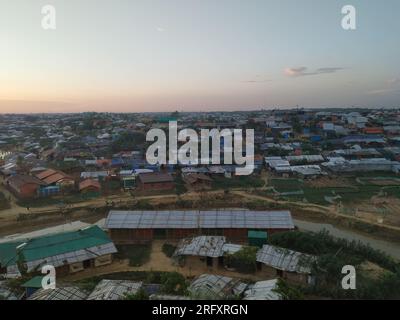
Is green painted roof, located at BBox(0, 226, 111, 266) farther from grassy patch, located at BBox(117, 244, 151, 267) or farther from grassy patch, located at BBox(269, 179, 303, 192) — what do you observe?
grassy patch, located at BBox(269, 179, 303, 192)

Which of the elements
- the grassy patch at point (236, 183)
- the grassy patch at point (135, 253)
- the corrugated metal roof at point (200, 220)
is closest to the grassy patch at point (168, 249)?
the grassy patch at point (135, 253)

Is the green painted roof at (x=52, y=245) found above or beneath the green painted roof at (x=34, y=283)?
above

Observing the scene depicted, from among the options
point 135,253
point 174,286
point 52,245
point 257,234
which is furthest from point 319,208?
point 52,245

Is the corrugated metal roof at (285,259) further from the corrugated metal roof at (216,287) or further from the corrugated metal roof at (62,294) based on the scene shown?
the corrugated metal roof at (62,294)

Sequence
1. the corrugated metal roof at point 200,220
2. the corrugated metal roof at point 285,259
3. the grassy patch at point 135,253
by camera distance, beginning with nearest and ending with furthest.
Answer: the corrugated metal roof at point 285,259, the grassy patch at point 135,253, the corrugated metal roof at point 200,220

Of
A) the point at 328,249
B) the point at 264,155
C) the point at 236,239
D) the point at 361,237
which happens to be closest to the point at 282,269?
the point at 328,249

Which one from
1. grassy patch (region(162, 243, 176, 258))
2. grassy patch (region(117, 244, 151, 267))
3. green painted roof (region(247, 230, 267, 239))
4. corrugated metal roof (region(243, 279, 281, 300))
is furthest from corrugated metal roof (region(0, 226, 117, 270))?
corrugated metal roof (region(243, 279, 281, 300))

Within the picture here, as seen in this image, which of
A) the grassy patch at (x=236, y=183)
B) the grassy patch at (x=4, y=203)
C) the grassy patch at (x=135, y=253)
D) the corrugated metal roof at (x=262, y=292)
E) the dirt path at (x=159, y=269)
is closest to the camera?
the corrugated metal roof at (x=262, y=292)
